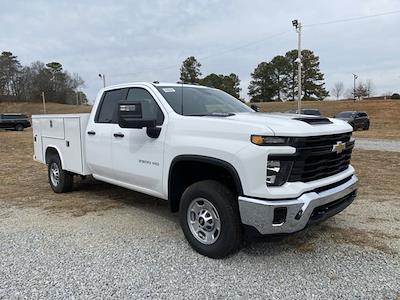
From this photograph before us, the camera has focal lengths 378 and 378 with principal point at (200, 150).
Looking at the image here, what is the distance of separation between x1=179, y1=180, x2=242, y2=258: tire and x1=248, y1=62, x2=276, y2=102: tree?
78.6 m

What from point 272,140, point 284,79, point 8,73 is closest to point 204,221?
point 272,140

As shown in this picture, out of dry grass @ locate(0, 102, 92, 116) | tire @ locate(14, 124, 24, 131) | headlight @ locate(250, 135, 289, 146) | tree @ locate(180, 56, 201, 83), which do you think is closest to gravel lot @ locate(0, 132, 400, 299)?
headlight @ locate(250, 135, 289, 146)

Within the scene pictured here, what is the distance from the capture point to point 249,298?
3234 mm

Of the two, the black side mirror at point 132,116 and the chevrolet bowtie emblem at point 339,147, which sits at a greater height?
the black side mirror at point 132,116

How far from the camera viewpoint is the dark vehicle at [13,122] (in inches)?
1378

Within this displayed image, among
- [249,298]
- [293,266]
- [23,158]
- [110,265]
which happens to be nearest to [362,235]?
[293,266]

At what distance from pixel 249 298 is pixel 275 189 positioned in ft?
3.24

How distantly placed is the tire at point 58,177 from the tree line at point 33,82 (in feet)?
310

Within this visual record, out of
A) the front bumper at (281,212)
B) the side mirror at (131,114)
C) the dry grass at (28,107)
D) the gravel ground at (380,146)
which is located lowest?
the gravel ground at (380,146)

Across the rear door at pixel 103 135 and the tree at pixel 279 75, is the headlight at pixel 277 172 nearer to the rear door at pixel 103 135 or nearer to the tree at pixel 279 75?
the rear door at pixel 103 135

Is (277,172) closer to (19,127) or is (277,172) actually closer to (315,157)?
(315,157)

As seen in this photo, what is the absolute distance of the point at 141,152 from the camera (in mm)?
4836

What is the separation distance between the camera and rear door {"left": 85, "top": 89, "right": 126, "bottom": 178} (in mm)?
5516

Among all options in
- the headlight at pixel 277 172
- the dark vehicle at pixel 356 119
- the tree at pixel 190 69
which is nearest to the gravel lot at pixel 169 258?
the headlight at pixel 277 172
